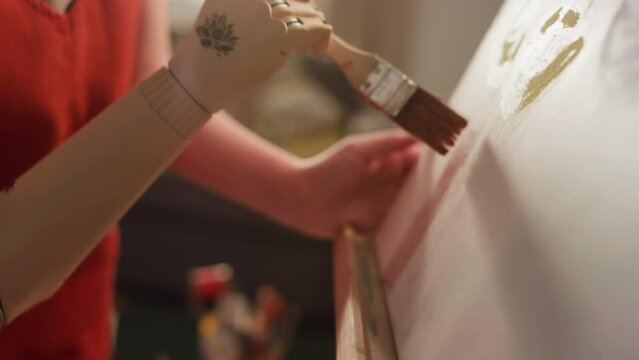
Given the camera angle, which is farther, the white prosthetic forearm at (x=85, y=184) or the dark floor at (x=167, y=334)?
the dark floor at (x=167, y=334)

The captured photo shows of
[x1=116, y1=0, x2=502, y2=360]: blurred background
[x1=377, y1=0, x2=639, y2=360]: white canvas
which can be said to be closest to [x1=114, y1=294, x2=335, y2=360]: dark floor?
[x1=116, y1=0, x2=502, y2=360]: blurred background


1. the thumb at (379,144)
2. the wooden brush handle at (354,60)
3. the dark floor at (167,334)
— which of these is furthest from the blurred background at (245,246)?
the wooden brush handle at (354,60)

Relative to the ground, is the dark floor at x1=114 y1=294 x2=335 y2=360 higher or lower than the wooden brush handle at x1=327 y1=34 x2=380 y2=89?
lower

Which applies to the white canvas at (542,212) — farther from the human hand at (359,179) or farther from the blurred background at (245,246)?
the blurred background at (245,246)

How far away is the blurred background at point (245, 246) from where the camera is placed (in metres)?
1.37

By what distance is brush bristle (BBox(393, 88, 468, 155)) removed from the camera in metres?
0.49

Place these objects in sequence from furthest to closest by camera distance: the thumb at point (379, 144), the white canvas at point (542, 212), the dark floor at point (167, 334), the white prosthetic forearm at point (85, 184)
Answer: the dark floor at point (167, 334)
the thumb at point (379, 144)
the white prosthetic forearm at point (85, 184)
the white canvas at point (542, 212)

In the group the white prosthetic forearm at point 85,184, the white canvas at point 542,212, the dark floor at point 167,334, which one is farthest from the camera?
the dark floor at point 167,334

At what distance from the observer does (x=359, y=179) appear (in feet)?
2.08

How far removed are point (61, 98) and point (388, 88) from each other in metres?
0.21

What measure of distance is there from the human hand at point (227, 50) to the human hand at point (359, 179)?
23 cm

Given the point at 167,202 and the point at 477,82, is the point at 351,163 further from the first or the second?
the point at 167,202

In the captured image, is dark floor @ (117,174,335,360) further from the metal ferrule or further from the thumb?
the metal ferrule

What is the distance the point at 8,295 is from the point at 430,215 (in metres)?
0.25
